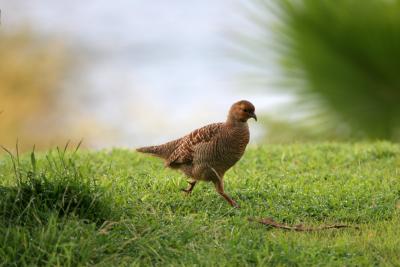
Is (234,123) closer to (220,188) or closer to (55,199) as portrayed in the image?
(220,188)

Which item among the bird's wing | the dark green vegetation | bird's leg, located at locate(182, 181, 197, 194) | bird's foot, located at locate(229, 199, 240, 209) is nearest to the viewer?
bird's foot, located at locate(229, 199, 240, 209)

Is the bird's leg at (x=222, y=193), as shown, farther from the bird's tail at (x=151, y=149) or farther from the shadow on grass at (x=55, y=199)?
the shadow on grass at (x=55, y=199)

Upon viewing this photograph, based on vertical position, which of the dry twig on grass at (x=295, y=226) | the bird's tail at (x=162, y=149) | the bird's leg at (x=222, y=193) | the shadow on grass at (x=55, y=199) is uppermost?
the bird's tail at (x=162, y=149)

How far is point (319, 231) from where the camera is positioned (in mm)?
5871

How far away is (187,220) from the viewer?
5.64 meters

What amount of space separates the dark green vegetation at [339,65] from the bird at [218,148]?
202 inches

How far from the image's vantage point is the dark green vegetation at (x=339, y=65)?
37.9 feet

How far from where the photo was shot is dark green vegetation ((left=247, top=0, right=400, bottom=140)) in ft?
37.9

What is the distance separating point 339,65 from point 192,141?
557 cm

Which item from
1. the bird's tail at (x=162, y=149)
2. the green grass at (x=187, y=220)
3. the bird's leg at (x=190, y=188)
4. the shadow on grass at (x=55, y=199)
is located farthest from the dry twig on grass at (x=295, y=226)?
the bird's tail at (x=162, y=149)

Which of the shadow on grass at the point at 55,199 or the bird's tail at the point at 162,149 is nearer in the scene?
the shadow on grass at the point at 55,199

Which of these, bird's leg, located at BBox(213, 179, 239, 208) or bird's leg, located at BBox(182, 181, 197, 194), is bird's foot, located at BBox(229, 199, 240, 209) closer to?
bird's leg, located at BBox(213, 179, 239, 208)

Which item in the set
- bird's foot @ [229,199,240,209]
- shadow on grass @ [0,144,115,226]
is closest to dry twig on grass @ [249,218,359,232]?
bird's foot @ [229,199,240,209]

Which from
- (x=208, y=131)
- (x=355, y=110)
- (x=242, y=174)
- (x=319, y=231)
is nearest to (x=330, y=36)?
(x=355, y=110)
